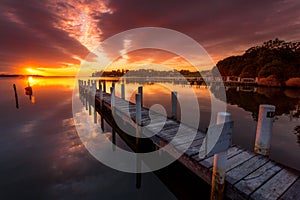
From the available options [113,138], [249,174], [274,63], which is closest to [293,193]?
[249,174]

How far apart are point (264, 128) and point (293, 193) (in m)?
1.84

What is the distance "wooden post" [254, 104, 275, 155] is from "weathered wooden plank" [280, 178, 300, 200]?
4.38ft

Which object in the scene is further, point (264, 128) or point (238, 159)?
point (264, 128)

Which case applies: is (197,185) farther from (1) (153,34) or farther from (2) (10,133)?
(1) (153,34)

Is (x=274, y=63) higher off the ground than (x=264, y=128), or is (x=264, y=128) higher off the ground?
(x=274, y=63)

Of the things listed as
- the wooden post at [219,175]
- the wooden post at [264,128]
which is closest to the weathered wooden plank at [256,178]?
the wooden post at [219,175]

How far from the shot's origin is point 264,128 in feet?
14.4

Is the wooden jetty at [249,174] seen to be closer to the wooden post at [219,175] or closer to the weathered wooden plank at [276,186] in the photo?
the weathered wooden plank at [276,186]

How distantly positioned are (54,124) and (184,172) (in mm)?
10400

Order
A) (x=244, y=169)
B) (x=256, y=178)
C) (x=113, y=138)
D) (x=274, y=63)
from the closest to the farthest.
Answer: (x=256, y=178) → (x=244, y=169) → (x=113, y=138) → (x=274, y=63)

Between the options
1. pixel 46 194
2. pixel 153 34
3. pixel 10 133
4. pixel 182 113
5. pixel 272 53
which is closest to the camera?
pixel 46 194

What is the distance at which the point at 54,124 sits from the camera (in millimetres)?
11383

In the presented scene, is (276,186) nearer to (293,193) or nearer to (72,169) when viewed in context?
(293,193)

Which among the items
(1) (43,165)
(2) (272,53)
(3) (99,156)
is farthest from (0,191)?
(2) (272,53)
